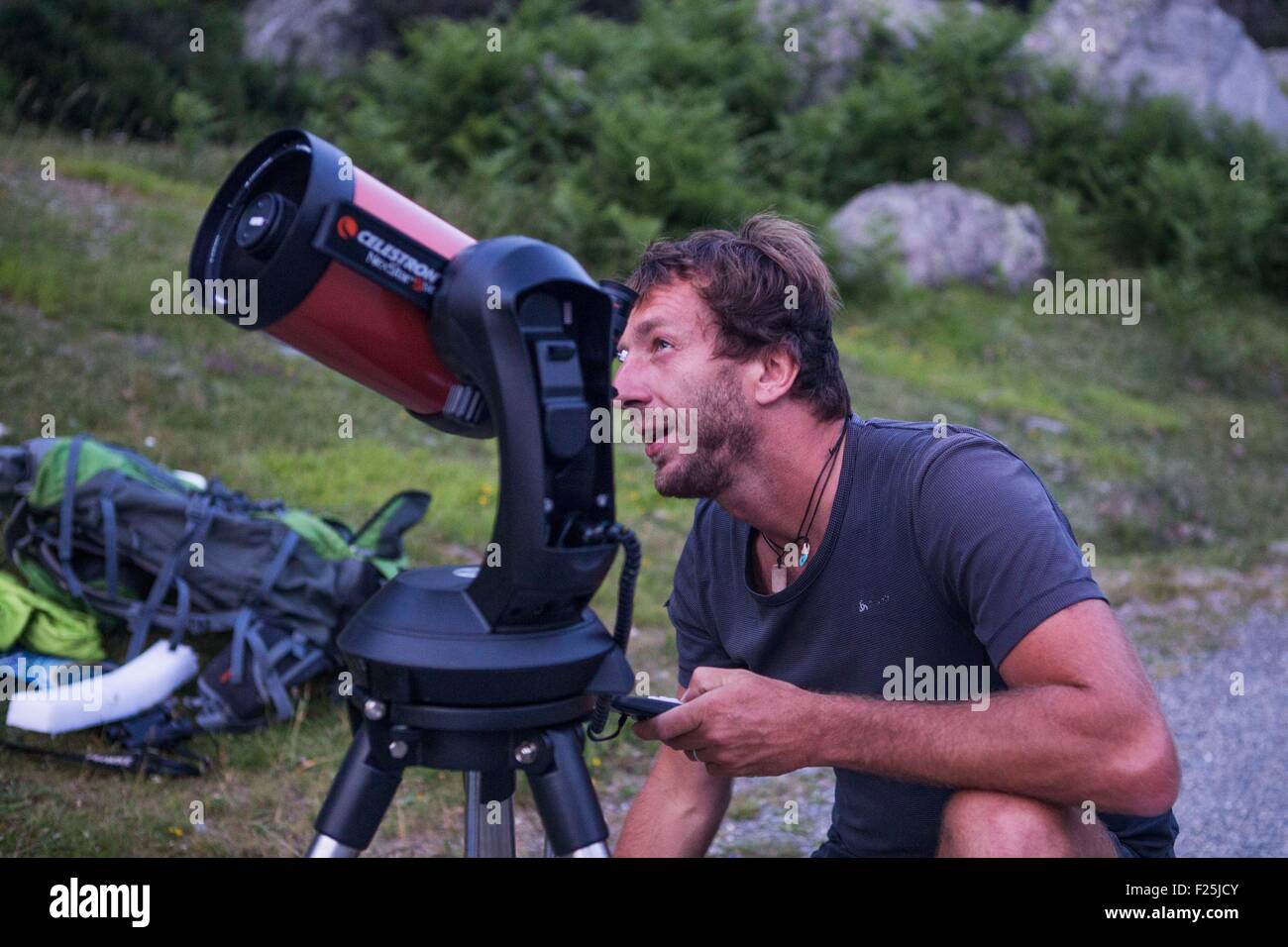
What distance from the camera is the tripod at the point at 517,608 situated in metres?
1.77

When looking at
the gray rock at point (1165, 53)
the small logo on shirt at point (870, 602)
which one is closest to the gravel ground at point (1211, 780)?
the small logo on shirt at point (870, 602)

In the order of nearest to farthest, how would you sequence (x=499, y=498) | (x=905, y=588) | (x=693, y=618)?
(x=499, y=498) → (x=905, y=588) → (x=693, y=618)

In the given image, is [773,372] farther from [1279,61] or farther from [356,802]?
[1279,61]

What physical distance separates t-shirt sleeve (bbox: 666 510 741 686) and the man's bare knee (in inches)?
28.2

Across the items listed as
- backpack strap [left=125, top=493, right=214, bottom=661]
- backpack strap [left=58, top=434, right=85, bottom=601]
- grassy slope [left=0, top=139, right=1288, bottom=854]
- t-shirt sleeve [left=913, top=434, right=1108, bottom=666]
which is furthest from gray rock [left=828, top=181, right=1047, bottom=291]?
t-shirt sleeve [left=913, top=434, right=1108, bottom=666]

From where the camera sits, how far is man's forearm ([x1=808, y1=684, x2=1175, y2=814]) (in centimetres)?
205

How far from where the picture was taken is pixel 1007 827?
2121mm

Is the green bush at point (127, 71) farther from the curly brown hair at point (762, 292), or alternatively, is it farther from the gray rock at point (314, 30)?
the curly brown hair at point (762, 292)

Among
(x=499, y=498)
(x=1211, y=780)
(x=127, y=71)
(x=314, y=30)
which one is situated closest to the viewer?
(x=499, y=498)

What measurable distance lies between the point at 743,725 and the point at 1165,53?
686 inches

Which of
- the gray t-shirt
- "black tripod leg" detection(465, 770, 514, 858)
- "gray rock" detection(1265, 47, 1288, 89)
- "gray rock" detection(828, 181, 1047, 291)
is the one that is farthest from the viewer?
"gray rock" detection(1265, 47, 1288, 89)

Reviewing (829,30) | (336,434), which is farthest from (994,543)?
(829,30)

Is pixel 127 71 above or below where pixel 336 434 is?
above

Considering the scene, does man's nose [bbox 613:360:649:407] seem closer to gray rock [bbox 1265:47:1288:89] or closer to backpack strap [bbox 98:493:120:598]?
backpack strap [bbox 98:493:120:598]
